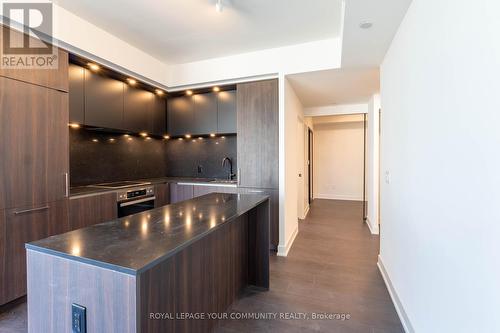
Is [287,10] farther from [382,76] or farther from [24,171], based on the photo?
[24,171]

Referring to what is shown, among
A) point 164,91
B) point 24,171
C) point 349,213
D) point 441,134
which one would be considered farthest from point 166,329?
point 349,213

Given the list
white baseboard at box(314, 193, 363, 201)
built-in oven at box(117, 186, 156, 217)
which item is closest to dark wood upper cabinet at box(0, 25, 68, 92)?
built-in oven at box(117, 186, 156, 217)

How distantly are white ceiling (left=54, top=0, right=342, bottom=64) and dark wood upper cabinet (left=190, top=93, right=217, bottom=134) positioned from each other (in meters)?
0.77

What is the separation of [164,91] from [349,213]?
15.2ft

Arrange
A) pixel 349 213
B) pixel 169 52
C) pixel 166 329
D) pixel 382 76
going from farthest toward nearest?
1. pixel 349 213
2. pixel 169 52
3. pixel 382 76
4. pixel 166 329

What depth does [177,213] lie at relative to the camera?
5.32ft

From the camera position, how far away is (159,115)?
3.94m

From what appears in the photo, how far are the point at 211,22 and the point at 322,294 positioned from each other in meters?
3.00

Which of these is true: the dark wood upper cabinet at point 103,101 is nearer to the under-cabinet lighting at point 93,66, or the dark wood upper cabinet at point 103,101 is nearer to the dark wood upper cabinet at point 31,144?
the under-cabinet lighting at point 93,66

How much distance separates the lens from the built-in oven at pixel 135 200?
294 cm

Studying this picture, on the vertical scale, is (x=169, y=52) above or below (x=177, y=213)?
above

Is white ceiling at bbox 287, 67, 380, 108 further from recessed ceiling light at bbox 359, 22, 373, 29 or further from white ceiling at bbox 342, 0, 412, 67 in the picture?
recessed ceiling light at bbox 359, 22, 373, 29

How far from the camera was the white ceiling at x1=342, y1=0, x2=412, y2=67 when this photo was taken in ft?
5.61

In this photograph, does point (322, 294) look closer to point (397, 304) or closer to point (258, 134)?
point (397, 304)
